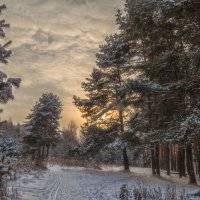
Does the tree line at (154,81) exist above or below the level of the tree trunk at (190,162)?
above

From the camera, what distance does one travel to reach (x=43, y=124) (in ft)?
128

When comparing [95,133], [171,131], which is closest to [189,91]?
[171,131]

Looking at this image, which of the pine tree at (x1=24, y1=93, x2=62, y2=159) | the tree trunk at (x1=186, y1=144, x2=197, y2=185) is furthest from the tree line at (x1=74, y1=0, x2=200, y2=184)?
the pine tree at (x1=24, y1=93, x2=62, y2=159)

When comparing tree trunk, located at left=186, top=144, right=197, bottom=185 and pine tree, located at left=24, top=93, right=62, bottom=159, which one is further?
pine tree, located at left=24, top=93, right=62, bottom=159

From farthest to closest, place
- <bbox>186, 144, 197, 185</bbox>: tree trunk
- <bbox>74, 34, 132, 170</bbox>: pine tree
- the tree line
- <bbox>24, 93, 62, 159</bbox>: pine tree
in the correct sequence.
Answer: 1. <bbox>24, 93, 62, 159</bbox>: pine tree
2. <bbox>74, 34, 132, 170</bbox>: pine tree
3. <bbox>186, 144, 197, 185</bbox>: tree trunk
4. the tree line

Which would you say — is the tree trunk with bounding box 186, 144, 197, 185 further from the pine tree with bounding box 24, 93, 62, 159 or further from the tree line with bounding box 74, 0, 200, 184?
the pine tree with bounding box 24, 93, 62, 159

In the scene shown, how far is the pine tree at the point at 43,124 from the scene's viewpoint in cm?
3822

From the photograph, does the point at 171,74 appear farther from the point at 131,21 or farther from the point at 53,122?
the point at 53,122

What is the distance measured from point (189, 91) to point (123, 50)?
55.1 feet

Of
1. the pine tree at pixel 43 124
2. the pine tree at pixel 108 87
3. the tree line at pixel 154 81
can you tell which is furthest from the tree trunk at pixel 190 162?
the pine tree at pixel 43 124

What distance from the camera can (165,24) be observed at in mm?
13406

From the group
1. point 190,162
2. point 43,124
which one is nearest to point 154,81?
point 190,162

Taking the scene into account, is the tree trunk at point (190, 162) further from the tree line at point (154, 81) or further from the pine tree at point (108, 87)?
the pine tree at point (108, 87)

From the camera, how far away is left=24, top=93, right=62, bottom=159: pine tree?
3822cm
